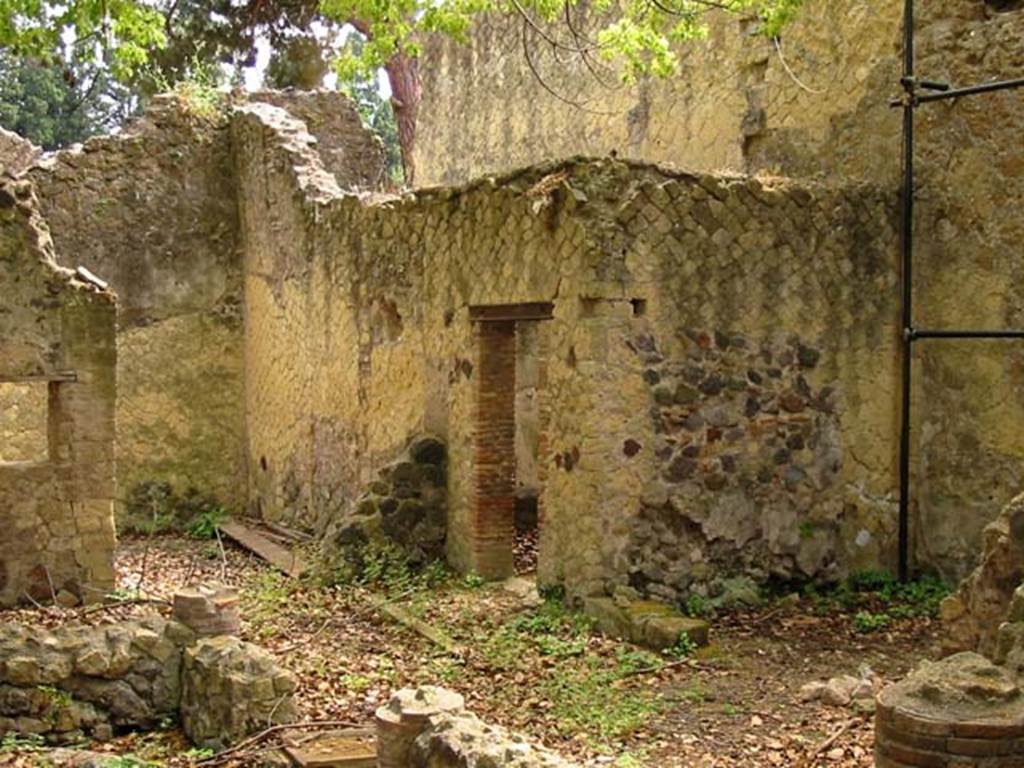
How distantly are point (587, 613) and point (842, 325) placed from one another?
2.84m

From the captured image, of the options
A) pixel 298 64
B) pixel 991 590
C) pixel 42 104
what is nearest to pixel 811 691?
pixel 991 590

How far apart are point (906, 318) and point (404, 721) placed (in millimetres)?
5630

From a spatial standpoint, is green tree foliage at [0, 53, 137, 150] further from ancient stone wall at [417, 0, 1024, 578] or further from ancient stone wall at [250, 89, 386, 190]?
ancient stone wall at [417, 0, 1024, 578]

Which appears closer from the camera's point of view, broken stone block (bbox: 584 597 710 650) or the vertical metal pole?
broken stone block (bbox: 584 597 710 650)

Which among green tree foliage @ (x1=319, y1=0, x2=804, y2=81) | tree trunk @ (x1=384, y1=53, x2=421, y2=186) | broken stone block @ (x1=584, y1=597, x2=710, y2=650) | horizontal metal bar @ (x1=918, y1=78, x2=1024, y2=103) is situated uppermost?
tree trunk @ (x1=384, y1=53, x2=421, y2=186)

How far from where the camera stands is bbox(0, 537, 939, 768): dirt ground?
6566 millimetres

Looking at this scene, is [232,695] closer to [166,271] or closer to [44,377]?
[44,377]

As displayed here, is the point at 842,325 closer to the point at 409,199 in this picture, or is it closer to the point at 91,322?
the point at 409,199

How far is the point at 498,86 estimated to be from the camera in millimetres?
16172

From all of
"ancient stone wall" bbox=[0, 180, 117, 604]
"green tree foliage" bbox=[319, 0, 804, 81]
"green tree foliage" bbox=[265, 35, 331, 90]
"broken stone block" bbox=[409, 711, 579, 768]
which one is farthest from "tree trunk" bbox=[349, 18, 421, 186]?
"broken stone block" bbox=[409, 711, 579, 768]

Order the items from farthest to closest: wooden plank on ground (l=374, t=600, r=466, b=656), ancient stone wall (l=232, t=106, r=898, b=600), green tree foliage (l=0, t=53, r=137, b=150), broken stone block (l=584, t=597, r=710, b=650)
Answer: green tree foliage (l=0, t=53, r=137, b=150)
ancient stone wall (l=232, t=106, r=898, b=600)
wooden plank on ground (l=374, t=600, r=466, b=656)
broken stone block (l=584, t=597, r=710, b=650)

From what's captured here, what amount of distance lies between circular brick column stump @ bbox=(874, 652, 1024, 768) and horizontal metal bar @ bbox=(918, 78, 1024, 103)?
528cm

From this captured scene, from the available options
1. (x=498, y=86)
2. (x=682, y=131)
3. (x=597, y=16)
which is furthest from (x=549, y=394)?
(x=498, y=86)

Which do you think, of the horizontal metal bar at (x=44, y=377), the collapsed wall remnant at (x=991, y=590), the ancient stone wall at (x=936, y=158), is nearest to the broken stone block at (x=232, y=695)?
the horizontal metal bar at (x=44, y=377)
